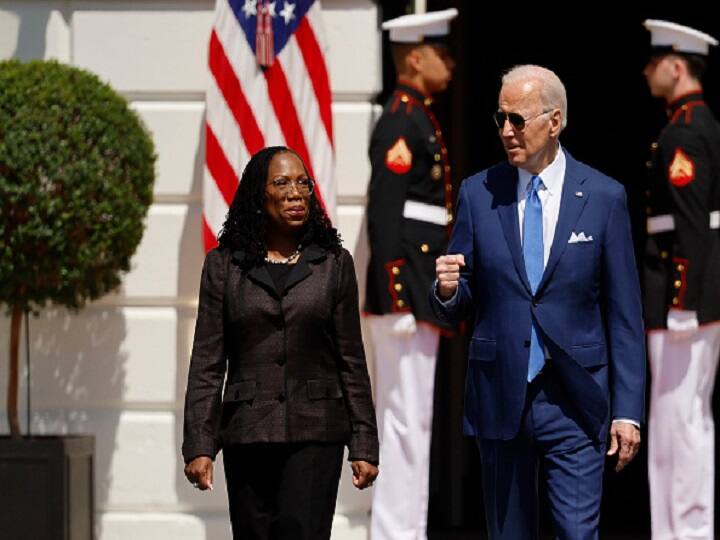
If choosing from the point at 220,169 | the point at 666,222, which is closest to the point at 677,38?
the point at 666,222

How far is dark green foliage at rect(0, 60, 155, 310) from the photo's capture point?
8188mm

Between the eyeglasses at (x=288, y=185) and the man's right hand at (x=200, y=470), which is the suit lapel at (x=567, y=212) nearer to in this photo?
the eyeglasses at (x=288, y=185)

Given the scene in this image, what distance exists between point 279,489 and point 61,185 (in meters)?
2.51

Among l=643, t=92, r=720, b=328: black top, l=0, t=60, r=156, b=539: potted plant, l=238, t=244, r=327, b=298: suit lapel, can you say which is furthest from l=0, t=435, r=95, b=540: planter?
l=643, t=92, r=720, b=328: black top

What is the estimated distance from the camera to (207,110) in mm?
8914

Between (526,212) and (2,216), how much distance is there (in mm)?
2820

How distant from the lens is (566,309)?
6.16 metres

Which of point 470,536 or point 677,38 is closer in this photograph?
point 677,38

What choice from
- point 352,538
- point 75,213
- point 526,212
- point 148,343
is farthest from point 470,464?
point 526,212

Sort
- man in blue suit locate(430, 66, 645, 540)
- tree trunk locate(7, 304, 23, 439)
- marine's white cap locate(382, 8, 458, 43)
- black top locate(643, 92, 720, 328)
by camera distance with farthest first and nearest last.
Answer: marine's white cap locate(382, 8, 458, 43)
tree trunk locate(7, 304, 23, 439)
black top locate(643, 92, 720, 328)
man in blue suit locate(430, 66, 645, 540)

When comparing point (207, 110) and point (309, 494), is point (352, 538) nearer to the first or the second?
point (207, 110)

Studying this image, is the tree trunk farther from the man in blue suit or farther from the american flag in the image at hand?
the man in blue suit

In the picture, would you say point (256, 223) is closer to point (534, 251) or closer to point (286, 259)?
point (286, 259)

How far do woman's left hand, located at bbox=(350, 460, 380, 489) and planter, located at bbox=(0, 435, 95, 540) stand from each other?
96.1 inches
